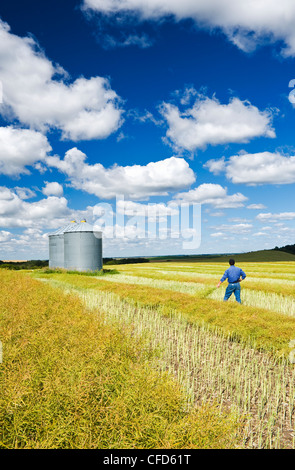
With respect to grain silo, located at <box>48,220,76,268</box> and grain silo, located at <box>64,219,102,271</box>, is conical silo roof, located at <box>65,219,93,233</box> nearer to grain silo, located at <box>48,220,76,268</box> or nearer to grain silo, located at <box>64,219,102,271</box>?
grain silo, located at <box>64,219,102,271</box>

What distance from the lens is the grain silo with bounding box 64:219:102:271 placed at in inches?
1476

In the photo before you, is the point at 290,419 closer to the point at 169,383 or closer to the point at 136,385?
the point at 169,383

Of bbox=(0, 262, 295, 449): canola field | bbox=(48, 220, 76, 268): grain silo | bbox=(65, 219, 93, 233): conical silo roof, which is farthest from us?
bbox=(48, 220, 76, 268): grain silo

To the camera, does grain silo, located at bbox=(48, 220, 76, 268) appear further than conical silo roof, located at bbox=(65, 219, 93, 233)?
Yes

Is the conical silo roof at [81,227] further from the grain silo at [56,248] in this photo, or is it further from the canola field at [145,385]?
the canola field at [145,385]

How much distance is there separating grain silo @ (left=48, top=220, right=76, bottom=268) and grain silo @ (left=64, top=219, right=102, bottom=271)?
408 centimetres

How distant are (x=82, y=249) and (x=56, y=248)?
814 centimetres

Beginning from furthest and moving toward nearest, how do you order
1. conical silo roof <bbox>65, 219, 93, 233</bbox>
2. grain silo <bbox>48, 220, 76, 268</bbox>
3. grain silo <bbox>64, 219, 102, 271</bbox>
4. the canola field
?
grain silo <bbox>48, 220, 76, 268</bbox>, conical silo roof <bbox>65, 219, 93, 233</bbox>, grain silo <bbox>64, 219, 102, 271</bbox>, the canola field

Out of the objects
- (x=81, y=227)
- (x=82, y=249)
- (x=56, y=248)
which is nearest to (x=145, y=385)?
(x=82, y=249)

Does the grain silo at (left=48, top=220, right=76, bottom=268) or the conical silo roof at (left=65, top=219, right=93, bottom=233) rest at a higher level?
the conical silo roof at (left=65, top=219, right=93, bottom=233)

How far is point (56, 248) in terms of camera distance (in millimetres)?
43719

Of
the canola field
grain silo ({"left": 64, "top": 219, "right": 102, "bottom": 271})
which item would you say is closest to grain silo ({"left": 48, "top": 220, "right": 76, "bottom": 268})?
grain silo ({"left": 64, "top": 219, "right": 102, "bottom": 271})

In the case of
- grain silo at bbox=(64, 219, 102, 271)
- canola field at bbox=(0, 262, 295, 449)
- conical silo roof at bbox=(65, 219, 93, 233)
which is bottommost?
canola field at bbox=(0, 262, 295, 449)

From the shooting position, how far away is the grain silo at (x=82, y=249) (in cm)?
3750
